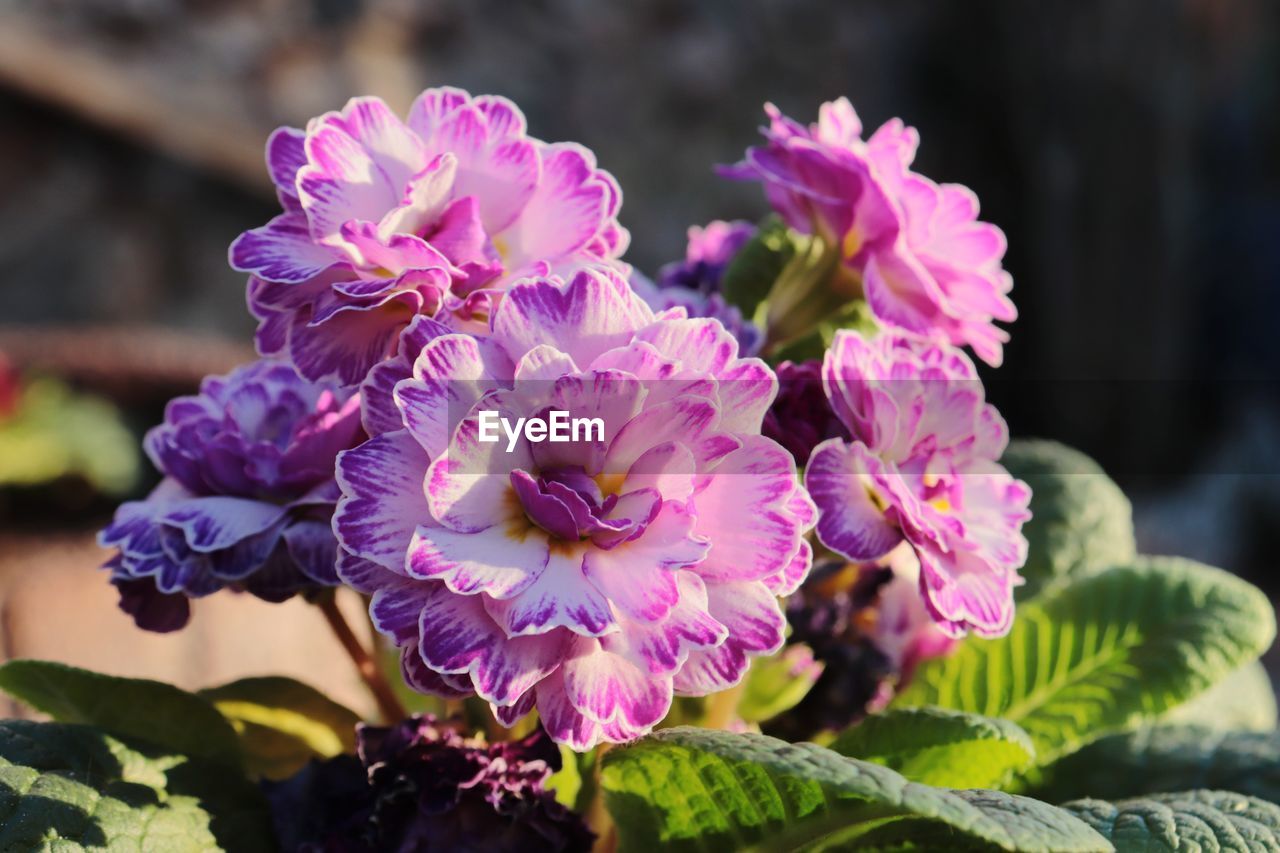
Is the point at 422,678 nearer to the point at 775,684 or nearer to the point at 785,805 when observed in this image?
the point at 785,805

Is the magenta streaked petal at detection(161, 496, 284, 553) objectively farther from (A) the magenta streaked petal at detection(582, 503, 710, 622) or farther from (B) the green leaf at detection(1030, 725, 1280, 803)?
(B) the green leaf at detection(1030, 725, 1280, 803)

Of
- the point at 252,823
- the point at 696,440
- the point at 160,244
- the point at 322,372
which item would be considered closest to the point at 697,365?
the point at 696,440

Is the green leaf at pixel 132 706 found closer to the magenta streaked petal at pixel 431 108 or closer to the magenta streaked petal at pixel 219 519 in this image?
the magenta streaked petal at pixel 219 519

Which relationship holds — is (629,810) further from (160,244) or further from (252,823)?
(160,244)

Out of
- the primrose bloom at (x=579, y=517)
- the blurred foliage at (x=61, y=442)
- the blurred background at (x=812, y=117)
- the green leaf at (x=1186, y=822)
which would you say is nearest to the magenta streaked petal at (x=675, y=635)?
the primrose bloom at (x=579, y=517)

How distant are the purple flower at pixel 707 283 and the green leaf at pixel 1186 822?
260 mm

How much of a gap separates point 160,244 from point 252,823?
2.98 meters

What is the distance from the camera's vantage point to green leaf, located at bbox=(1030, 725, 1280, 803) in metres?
0.65

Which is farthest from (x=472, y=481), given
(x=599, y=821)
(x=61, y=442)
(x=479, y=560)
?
(x=61, y=442)

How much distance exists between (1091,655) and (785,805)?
0.97 ft

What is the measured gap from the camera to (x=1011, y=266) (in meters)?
3.71

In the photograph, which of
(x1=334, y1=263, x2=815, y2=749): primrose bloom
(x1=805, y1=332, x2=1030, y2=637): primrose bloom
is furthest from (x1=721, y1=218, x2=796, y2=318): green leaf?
(x1=334, y1=263, x2=815, y2=749): primrose bloom

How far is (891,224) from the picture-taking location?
22.8 inches

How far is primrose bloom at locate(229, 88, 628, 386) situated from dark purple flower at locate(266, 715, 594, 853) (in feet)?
0.54
